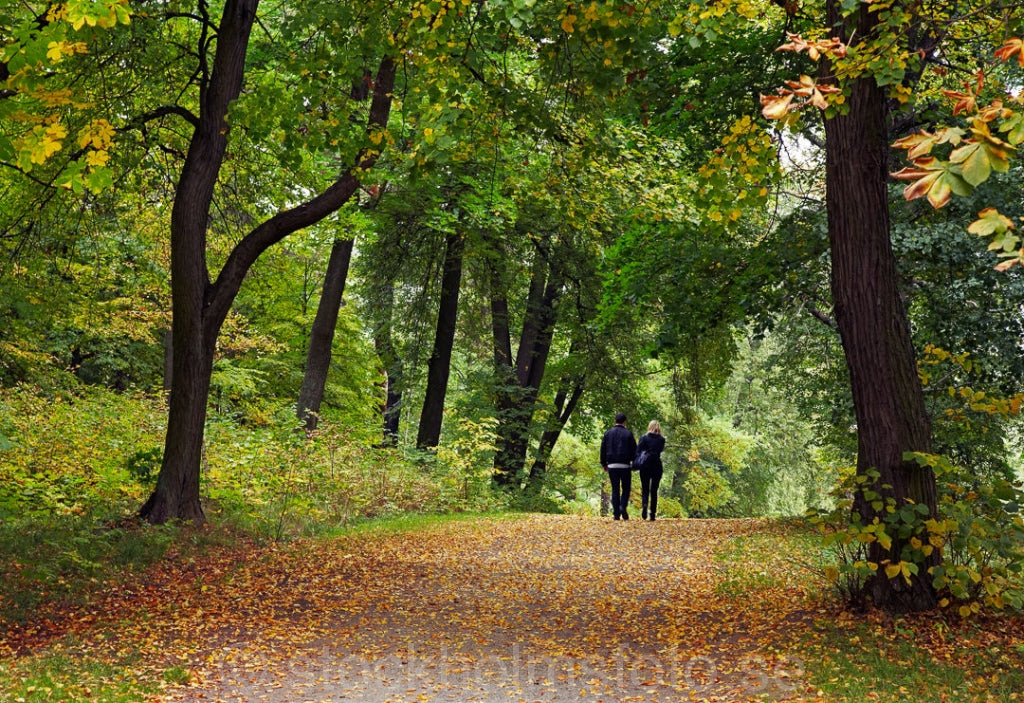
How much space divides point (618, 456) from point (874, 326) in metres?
9.36

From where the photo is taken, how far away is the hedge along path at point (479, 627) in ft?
17.8

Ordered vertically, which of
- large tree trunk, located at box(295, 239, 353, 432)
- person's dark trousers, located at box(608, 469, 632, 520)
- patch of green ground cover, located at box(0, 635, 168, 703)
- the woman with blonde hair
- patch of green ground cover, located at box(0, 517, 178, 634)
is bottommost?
patch of green ground cover, located at box(0, 635, 168, 703)

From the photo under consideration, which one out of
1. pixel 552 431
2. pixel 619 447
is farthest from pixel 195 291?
pixel 552 431

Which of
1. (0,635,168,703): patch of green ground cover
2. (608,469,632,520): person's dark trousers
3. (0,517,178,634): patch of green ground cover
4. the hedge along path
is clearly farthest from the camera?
(608,469,632,520): person's dark trousers

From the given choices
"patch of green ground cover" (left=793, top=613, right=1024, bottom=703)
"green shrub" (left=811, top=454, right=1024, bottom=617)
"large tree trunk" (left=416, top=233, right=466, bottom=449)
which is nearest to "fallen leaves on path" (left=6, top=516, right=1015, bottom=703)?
"patch of green ground cover" (left=793, top=613, right=1024, bottom=703)

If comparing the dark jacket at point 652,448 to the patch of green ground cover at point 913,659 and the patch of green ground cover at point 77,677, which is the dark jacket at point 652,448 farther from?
the patch of green ground cover at point 77,677

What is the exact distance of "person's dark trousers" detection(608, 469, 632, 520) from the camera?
1564 centimetres

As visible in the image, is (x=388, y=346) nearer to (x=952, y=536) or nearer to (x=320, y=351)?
(x=320, y=351)

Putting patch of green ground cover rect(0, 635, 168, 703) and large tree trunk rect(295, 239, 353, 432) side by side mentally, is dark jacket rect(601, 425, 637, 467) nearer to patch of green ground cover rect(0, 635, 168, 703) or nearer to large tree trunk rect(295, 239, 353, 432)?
large tree trunk rect(295, 239, 353, 432)

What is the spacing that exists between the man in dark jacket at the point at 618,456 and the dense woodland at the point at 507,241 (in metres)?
1.92

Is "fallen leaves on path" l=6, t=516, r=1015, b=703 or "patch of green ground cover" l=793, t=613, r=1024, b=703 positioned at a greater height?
"patch of green ground cover" l=793, t=613, r=1024, b=703

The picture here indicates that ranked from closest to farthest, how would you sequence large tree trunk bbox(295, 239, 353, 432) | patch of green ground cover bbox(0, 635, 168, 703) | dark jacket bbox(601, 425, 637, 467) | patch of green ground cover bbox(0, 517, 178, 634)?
patch of green ground cover bbox(0, 635, 168, 703)
patch of green ground cover bbox(0, 517, 178, 634)
dark jacket bbox(601, 425, 637, 467)
large tree trunk bbox(295, 239, 353, 432)

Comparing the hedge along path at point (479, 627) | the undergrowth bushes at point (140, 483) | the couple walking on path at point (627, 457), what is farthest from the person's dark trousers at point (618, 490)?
the hedge along path at point (479, 627)

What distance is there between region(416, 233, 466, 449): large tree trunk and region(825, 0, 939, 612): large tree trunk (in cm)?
1195
